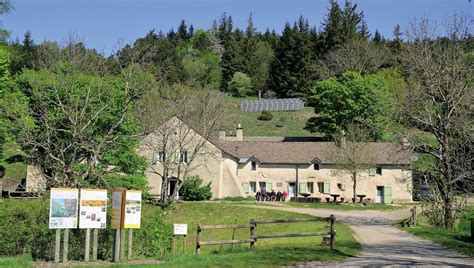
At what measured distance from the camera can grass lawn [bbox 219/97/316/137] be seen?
3312 inches

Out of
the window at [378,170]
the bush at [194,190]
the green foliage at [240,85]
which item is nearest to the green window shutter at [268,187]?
the bush at [194,190]

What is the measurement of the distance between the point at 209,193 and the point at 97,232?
3705 centimetres

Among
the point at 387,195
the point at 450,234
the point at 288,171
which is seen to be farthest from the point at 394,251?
the point at 288,171

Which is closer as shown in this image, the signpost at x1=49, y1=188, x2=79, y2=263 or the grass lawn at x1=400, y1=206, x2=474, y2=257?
the signpost at x1=49, y1=188, x2=79, y2=263

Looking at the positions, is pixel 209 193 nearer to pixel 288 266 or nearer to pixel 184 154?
pixel 184 154

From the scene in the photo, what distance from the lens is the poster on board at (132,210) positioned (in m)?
15.7

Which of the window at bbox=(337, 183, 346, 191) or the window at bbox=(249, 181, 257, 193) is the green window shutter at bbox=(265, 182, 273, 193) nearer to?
the window at bbox=(249, 181, 257, 193)

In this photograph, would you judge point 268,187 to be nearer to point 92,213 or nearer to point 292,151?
point 292,151

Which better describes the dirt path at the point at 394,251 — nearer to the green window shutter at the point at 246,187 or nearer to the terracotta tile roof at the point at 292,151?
the terracotta tile roof at the point at 292,151

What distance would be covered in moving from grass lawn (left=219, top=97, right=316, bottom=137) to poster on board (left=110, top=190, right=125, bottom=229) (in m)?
59.5

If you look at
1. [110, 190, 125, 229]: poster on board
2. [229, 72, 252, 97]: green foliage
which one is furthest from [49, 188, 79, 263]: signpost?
[229, 72, 252, 97]: green foliage

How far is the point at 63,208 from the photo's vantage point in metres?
15.0

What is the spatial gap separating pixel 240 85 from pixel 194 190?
62695mm

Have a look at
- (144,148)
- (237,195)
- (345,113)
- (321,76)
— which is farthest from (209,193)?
(321,76)
